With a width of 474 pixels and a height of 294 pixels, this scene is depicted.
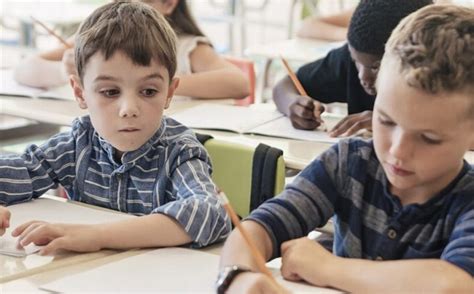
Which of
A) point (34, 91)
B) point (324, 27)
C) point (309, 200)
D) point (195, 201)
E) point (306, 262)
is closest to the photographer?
point (306, 262)

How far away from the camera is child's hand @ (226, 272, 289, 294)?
109 centimetres

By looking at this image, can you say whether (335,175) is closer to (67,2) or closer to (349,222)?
(349,222)

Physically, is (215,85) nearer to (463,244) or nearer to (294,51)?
(294,51)

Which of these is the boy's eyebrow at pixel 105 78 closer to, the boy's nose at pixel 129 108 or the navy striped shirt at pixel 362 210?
the boy's nose at pixel 129 108

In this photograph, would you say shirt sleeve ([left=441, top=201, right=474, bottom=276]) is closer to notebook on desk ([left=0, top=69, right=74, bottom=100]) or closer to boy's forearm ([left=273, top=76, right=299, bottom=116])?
boy's forearm ([left=273, top=76, right=299, bottom=116])

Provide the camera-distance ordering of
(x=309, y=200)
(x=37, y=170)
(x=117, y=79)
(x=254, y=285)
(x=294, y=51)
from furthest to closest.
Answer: (x=294, y=51)
(x=37, y=170)
(x=117, y=79)
(x=309, y=200)
(x=254, y=285)

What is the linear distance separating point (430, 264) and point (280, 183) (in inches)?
23.9

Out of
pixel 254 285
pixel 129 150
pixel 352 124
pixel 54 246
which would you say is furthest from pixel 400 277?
pixel 352 124

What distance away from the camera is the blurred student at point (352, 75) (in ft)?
6.38

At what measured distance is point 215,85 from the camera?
271cm

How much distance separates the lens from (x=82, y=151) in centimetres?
167

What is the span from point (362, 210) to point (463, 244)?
20cm

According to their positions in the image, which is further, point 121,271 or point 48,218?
point 48,218

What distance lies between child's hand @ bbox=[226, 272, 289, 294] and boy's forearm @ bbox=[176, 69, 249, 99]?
1.55 metres
